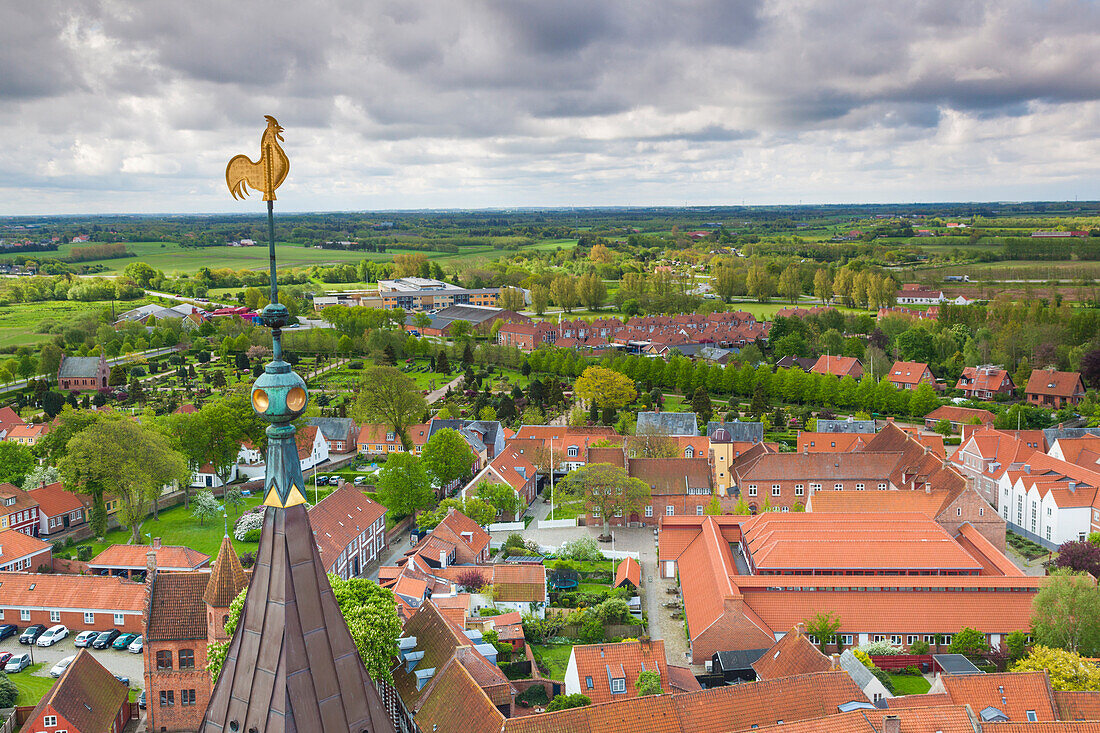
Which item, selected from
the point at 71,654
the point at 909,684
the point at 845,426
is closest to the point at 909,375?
the point at 845,426

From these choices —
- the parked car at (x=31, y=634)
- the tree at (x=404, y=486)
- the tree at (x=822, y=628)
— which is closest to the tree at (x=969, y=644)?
the tree at (x=822, y=628)

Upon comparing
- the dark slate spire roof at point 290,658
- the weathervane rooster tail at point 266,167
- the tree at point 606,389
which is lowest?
the tree at point 606,389

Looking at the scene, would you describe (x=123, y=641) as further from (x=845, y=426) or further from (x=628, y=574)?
(x=845, y=426)

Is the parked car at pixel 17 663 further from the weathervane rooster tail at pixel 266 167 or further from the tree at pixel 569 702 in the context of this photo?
the weathervane rooster tail at pixel 266 167

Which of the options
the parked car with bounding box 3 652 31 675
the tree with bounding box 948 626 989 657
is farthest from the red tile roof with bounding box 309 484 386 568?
the tree with bounding box 948 626 989 657

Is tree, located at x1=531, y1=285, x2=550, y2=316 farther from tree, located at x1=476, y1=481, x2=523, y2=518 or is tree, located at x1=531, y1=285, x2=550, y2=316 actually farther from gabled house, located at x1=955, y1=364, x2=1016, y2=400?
tree, located at x1=476, y1=481, x2=523, y2=518

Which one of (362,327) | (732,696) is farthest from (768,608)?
(362,327)

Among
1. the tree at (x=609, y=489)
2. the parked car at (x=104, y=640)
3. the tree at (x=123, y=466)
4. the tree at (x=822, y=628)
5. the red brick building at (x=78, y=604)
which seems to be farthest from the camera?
the tree at (x=609, y=489)
